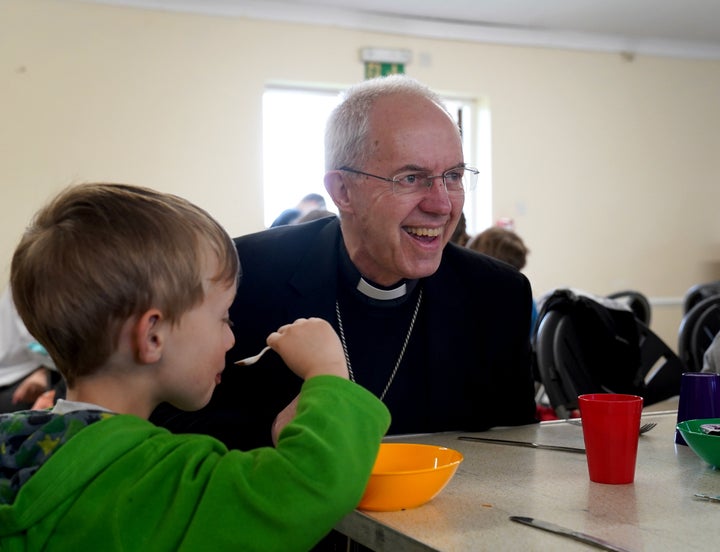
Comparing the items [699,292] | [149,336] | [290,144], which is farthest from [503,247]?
[149,336]

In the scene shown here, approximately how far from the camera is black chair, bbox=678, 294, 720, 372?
3.68 meters

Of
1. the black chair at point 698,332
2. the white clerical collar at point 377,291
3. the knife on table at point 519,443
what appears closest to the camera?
the knife on table at point 519,443

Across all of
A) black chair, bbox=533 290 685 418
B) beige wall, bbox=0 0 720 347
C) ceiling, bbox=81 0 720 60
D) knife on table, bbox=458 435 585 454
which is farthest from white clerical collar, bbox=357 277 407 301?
ceiling, bbox=81 0 720 60

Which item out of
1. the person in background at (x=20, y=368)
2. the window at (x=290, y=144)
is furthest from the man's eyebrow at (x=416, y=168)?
the window at (x=290, y=144)

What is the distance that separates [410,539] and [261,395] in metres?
0.84

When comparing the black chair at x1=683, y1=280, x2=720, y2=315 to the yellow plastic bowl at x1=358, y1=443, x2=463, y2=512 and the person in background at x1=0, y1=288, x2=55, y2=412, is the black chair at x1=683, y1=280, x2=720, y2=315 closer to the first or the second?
the person in background at x1=0, y1=288, x2=55, y2=412

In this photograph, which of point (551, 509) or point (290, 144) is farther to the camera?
point (290, 144)

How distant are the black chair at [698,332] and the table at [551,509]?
94.8 inches

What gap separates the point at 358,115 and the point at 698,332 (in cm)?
238

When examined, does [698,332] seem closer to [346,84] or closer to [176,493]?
[176,493]

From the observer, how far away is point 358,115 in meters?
1.88

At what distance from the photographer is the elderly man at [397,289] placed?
5.87 feet

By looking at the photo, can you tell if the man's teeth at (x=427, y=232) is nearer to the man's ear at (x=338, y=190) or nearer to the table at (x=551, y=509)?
the man's ear at (x=338, y=190)

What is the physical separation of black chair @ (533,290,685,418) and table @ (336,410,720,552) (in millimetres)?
1455
